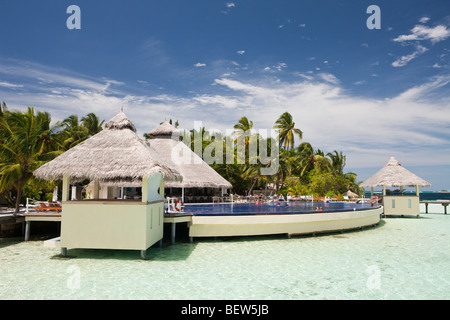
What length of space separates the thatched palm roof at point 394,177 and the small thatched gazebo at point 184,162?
11407mm

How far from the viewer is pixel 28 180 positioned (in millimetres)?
13062

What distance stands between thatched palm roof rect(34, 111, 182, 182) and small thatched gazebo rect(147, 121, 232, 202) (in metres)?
7.12

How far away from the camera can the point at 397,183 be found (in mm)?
21078

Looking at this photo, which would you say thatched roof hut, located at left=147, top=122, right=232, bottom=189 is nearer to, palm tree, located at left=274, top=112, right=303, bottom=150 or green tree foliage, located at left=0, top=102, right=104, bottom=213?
green tree foliage, located at left=0, top=102, right=104, bottom=213

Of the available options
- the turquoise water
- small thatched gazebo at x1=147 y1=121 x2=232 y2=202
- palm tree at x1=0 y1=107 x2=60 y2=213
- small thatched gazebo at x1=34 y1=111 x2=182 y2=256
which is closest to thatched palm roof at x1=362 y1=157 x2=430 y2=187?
the turquoise water

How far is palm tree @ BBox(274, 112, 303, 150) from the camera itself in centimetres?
3325

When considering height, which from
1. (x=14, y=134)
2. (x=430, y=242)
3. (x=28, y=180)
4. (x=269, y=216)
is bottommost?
(x=430, y=242)

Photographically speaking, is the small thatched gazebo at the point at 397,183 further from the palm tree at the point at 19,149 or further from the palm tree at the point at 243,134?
the palm tree at the point at 19,149

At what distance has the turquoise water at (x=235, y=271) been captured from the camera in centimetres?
607

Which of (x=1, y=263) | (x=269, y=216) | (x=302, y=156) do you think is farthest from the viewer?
(x=302, y=156)

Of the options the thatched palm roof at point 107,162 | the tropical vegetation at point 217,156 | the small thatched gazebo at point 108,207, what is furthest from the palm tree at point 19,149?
the small thatched gazebo at point 108,207
